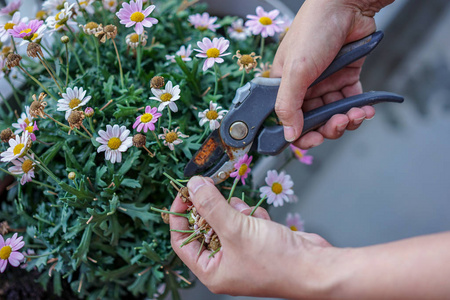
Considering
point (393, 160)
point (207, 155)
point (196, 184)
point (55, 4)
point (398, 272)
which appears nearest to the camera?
point (398, 272)

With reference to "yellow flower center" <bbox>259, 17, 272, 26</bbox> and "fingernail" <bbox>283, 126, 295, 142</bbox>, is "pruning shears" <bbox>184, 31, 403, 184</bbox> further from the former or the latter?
"yellow flower center" <bbox>259, 17, 272, 26</bbox>

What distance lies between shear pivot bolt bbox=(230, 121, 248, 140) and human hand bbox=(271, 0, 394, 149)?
6 centimetres

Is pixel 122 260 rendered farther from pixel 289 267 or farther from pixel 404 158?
pixel 404 158

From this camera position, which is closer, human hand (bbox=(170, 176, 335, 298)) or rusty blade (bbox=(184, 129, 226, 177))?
human hand (bbox=(170, 176, 335, 298))

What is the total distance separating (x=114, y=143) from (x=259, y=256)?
29 centimetres

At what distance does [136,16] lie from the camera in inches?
28.2

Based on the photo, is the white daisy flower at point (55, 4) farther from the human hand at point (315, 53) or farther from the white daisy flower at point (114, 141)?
the human hand at point (315, 53)

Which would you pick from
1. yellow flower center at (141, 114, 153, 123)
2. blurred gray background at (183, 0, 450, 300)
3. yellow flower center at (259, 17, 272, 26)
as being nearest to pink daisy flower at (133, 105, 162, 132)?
yellow flower center at (141, 114, 153, 123)

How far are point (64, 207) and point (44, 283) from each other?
0.61 ft

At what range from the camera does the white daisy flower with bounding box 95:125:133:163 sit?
68cm

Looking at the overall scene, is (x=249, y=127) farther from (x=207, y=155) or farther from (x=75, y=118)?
(x=75, y=118)

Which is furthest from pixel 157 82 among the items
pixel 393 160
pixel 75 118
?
pixel 393 160

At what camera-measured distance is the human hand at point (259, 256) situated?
561mm

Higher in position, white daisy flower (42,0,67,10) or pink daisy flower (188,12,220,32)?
→ white daisy flower (42,0,67,10)
